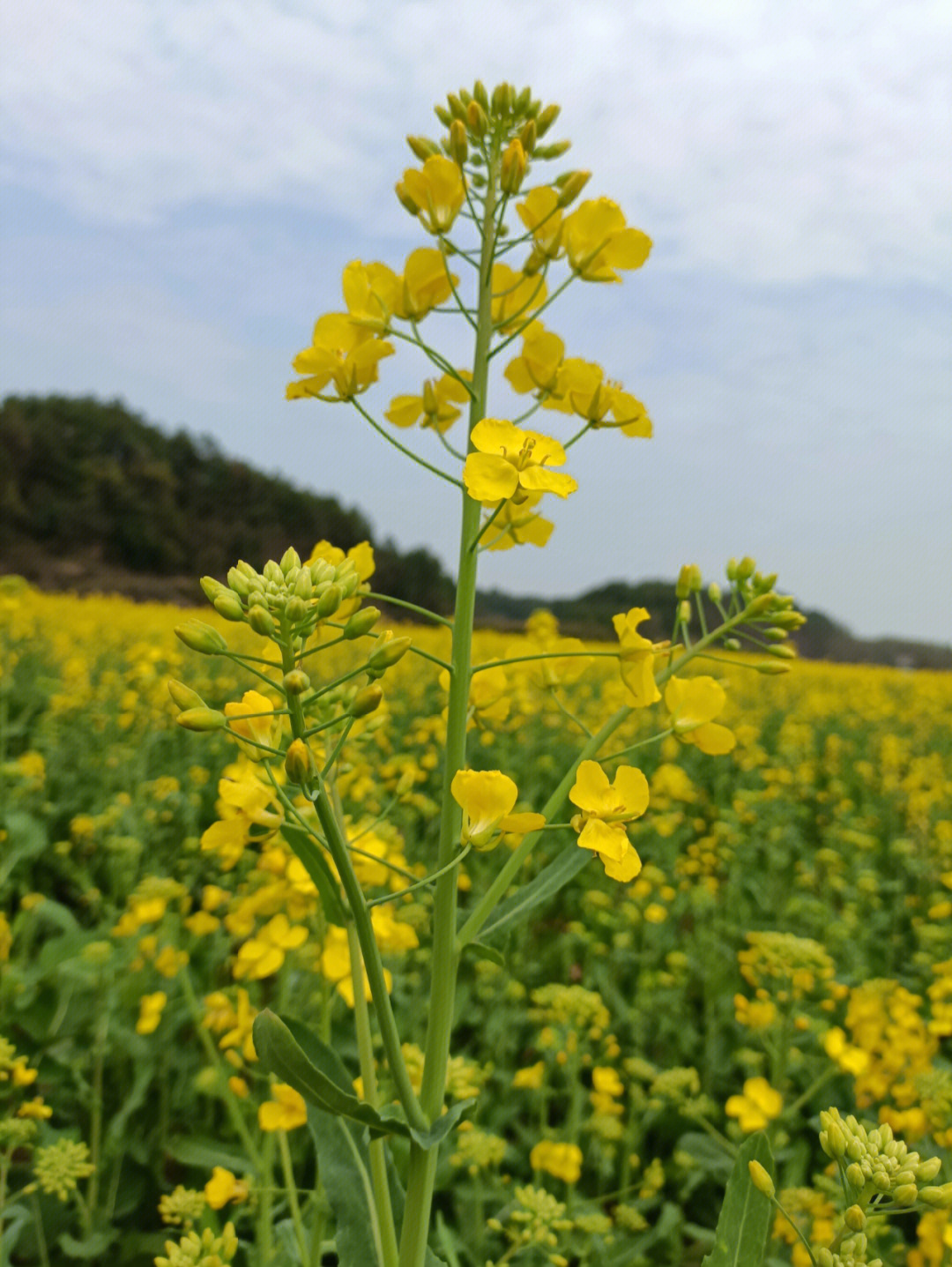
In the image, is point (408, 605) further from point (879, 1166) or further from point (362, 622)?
point (879, 1166)

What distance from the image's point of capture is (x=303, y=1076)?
3.31 ft

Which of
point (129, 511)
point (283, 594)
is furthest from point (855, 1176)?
point (129, 511)

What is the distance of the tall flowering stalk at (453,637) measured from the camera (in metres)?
1.11

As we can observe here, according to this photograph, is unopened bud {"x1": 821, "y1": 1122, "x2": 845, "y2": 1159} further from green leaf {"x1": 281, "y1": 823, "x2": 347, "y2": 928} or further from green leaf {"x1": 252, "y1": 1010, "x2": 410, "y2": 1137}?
green leaf {"x1": 281, "y1": 823, "x2": 347, "y2": 928}

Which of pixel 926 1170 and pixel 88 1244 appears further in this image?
pixel 88 1244

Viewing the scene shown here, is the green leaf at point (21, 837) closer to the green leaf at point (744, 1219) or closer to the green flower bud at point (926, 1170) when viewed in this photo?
the green leaf at point (744, 1219)

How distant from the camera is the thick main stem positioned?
Result: 1.18 m

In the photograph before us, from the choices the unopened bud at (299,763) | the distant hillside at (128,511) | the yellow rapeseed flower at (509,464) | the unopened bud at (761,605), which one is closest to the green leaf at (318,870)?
the unopened bud at (299,763)

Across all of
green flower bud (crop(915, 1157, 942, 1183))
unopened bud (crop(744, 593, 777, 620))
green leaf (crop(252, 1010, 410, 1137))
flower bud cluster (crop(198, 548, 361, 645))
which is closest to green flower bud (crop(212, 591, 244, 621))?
flower bud cluster (crop(198, 548, 361, 645))

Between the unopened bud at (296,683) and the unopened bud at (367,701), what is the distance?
9cm

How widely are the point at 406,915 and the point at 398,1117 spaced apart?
1561 millimetres

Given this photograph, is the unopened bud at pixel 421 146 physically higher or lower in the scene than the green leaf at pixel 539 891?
higher

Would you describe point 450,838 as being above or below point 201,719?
below

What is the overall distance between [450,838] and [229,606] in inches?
17.7
